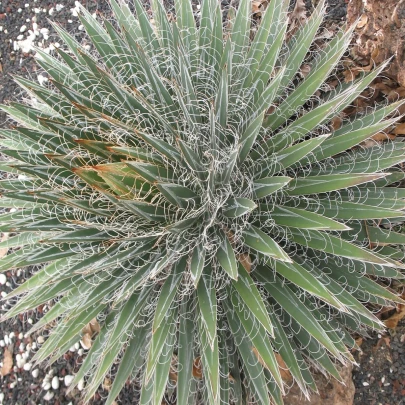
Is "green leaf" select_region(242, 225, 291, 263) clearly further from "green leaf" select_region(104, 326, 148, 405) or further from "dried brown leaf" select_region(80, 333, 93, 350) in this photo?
"dried brown leaf" select_region(80, 333, 93, 350)

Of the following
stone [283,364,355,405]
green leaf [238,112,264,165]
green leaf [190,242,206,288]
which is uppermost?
green leaf [238,112,264,165]

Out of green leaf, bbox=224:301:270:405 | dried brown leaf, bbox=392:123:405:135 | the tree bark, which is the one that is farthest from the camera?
dried brown leaf, bbox=392:123:405:135

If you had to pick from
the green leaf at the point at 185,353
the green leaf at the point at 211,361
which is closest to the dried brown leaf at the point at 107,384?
the green leaf at the point at 185,353

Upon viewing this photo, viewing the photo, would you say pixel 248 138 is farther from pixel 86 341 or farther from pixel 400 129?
pixel 86 341

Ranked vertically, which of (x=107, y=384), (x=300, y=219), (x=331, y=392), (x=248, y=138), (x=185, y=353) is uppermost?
(x=248, y=138)

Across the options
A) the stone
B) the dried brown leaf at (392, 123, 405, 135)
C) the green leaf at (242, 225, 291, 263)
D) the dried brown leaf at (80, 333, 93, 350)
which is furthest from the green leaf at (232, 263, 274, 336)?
the dried brown leaf at (80, 333, 93, 350)

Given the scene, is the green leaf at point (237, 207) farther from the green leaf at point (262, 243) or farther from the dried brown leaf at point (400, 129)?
the dried brown leaf at point (400, 129)

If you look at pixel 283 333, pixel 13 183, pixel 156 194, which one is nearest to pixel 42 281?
pixel 13 183

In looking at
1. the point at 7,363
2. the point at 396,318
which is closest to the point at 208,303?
the point at 396,318
